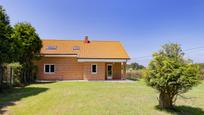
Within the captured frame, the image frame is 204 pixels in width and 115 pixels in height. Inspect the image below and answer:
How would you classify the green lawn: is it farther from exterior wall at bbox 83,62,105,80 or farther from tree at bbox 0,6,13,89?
exterior wall at bbox 83,62,105,80

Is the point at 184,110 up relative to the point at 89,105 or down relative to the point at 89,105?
down

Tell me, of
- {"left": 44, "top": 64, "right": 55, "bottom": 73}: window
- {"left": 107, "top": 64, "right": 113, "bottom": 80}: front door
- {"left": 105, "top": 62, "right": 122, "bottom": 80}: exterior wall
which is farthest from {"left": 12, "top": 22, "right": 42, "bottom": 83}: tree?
{"left": 105, "top": 62, "right": 122, "bottom": 80}: exterior wall

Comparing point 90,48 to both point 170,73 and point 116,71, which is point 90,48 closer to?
point 116,71

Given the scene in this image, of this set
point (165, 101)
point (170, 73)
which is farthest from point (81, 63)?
point (170, 73)

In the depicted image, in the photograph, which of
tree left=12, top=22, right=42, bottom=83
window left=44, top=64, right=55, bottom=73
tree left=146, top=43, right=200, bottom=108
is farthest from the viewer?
window left=44, top=64, right=55, bottom=73

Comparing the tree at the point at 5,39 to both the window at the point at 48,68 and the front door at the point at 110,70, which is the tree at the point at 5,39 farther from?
the front door at the point at 110,70

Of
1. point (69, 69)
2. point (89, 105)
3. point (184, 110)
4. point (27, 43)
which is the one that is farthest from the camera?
point (69, 69)

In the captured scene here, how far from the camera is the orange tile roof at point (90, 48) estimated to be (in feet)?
110

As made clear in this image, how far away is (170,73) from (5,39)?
41.6 ft

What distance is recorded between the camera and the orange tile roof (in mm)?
33619

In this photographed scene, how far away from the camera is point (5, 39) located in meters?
18.9

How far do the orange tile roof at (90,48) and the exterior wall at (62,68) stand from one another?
1.15 meters

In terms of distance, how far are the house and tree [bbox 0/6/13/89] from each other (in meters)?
13.9

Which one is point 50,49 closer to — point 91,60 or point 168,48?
point 91,60
